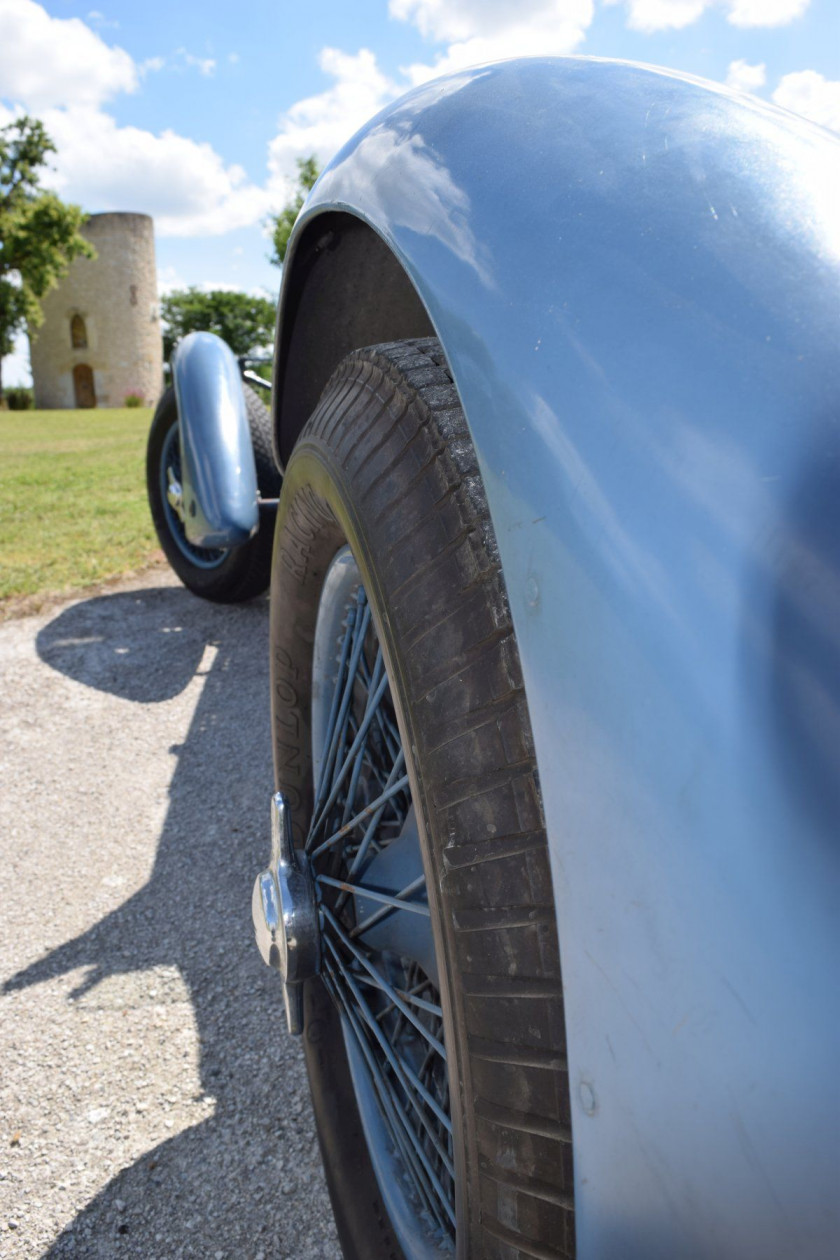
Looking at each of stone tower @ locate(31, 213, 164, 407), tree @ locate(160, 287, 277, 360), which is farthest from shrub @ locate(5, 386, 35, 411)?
tree @ locate(160, 287, 277, 360)

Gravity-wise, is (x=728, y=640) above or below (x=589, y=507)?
below

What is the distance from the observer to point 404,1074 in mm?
1233

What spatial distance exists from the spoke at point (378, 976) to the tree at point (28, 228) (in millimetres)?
34017

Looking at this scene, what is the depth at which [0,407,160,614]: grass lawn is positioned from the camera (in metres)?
5.20

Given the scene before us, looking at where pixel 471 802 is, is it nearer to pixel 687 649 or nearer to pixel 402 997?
pixel 687 649

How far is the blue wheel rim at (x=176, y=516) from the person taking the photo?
4508 mm

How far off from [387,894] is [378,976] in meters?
0.12

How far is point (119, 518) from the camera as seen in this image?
22.8ft

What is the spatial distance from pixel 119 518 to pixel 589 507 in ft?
22.2

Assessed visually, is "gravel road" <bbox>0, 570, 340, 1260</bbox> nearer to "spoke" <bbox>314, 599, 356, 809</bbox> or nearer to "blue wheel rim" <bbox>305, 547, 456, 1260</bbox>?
"blue wheel rim" <bbox>305, 547, 456, 1260</bbox>

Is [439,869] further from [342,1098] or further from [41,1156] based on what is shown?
[41,1156]

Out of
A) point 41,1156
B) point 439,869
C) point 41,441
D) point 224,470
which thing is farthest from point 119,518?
point 41,441

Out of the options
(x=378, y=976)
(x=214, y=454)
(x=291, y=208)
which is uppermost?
(x=291, y=208)

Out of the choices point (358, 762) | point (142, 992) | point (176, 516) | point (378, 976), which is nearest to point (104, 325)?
point (176, 516)
